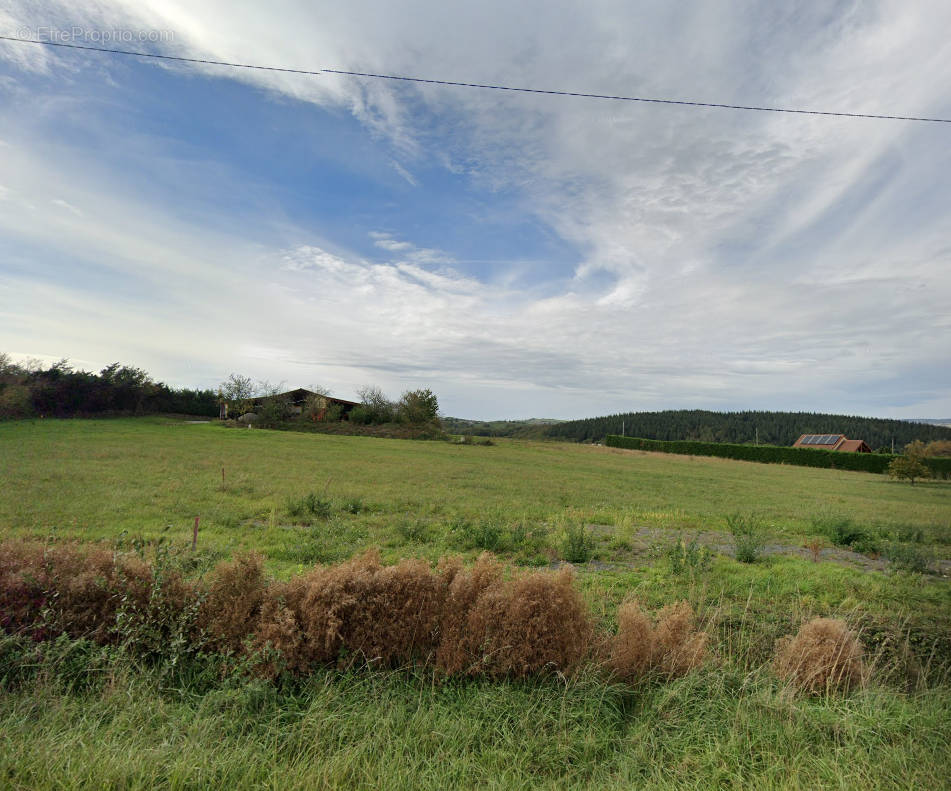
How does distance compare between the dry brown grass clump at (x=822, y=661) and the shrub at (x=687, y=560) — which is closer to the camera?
the dry brown grass clump at (x=822, y=661)

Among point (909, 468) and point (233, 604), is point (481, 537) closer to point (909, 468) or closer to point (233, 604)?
point (233, 604)

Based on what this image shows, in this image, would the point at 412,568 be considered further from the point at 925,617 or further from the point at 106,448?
the point at 106,448

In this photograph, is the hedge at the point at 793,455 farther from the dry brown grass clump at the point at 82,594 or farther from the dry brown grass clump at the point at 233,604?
the dry brown grass clump at the point at 82,594

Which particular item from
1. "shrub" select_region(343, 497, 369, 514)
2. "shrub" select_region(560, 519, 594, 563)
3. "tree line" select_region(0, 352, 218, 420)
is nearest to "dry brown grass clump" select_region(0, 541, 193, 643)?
"shrub" select_region(560, 519, 594, 563)

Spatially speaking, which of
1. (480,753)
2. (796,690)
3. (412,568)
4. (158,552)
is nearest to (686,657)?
(796,690)

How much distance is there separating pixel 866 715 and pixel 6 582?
657 centimetres

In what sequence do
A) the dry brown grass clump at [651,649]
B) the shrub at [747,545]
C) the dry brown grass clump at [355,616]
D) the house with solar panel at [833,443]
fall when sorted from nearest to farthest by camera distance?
the dry brown grass clump at [355,616] → the dry brown grass clump at [651,649] → the shrub at [747,545] → the house with solar panel at [833,443]

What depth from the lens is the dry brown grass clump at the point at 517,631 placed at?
3.72m

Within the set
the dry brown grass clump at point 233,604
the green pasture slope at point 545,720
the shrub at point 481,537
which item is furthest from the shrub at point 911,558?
the dry brown grass clump at point 233,604

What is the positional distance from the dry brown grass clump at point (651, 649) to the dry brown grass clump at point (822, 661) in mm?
718

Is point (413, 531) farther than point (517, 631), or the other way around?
point (413, 531)

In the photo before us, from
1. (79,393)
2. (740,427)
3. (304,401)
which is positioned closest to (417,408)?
(304,401)

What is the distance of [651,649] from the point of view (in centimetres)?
389

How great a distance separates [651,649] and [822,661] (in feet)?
4.61
